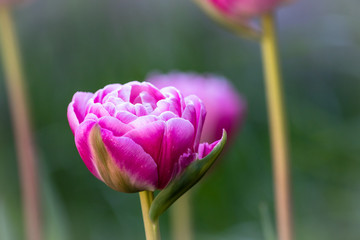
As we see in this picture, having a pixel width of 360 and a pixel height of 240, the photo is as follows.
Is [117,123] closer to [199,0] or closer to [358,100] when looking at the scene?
[199,0]

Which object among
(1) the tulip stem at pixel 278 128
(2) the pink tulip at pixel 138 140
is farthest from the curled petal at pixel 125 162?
(1) the tulip stem at pixel 278 128

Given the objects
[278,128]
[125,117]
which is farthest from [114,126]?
[278,128]

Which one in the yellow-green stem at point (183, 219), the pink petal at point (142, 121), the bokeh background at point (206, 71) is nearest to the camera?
the pink petal at point (142, 121)

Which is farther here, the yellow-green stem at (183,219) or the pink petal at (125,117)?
the yellow-green stem at (183,219)

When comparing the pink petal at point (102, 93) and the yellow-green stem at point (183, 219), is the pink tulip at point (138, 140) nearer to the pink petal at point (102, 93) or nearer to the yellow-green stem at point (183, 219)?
the pink petal at point (102, 93)

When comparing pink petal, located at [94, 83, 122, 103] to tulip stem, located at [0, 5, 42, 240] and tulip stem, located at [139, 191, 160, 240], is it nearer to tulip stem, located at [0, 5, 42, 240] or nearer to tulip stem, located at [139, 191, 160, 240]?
tulip stem, located at [139, 191, 160, 240]

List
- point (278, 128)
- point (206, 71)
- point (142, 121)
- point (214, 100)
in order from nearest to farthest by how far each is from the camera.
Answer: point (142, 121) → point (278, 128) → point (214, 100) → point (206, 71)

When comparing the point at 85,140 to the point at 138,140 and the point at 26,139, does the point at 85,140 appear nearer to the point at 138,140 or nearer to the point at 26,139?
the point at 138,140
